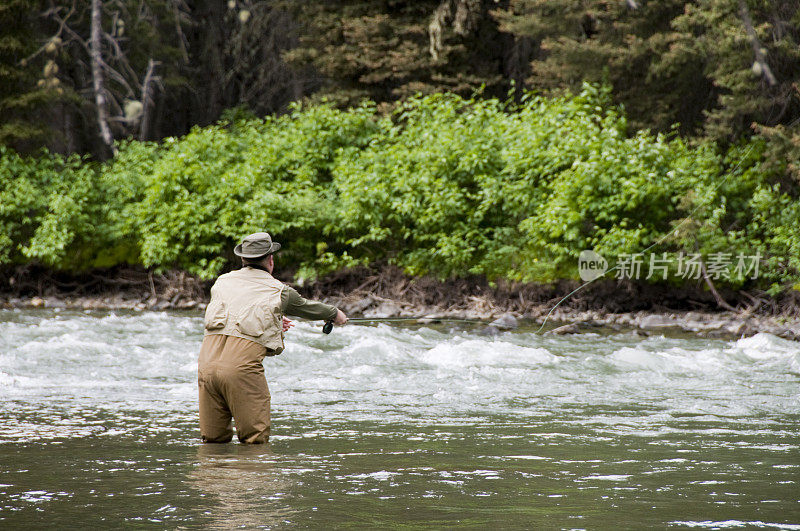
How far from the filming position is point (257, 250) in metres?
6.41

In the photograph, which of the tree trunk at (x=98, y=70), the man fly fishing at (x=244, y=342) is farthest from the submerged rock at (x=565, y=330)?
the tree trunk at (x=98, y=70)

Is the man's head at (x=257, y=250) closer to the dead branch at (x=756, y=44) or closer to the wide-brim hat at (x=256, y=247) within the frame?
the wide-brim hat at (x=256, y=247)

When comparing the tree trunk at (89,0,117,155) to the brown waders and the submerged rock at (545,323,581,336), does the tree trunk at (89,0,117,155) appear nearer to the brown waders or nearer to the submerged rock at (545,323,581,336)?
the submerged rock at (545,323,581,336)

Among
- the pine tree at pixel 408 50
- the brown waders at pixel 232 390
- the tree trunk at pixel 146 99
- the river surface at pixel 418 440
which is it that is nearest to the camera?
the river surface at pixel 418 440

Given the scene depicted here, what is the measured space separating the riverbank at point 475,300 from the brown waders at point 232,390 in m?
8.15

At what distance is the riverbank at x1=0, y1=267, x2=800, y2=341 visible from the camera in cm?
1471

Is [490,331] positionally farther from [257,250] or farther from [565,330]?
[257,250]

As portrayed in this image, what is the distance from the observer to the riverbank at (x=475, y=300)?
14.7m

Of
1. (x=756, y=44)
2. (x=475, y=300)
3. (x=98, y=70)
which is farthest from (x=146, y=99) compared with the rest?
(x=756, y=44)

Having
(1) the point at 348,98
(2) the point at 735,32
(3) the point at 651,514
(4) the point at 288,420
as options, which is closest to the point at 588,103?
(2) the point at 735,32

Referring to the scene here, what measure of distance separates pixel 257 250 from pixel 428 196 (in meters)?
11.1

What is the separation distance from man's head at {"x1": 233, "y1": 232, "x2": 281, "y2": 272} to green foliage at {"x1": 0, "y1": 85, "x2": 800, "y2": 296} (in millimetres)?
9656

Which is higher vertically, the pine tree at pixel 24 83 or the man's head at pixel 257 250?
the pine tree at pixel 24 83

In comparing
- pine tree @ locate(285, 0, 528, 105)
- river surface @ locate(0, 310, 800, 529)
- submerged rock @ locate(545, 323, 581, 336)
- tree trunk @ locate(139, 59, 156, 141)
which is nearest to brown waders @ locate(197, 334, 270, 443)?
river surface @ locate(0, 310, 800, 529)
